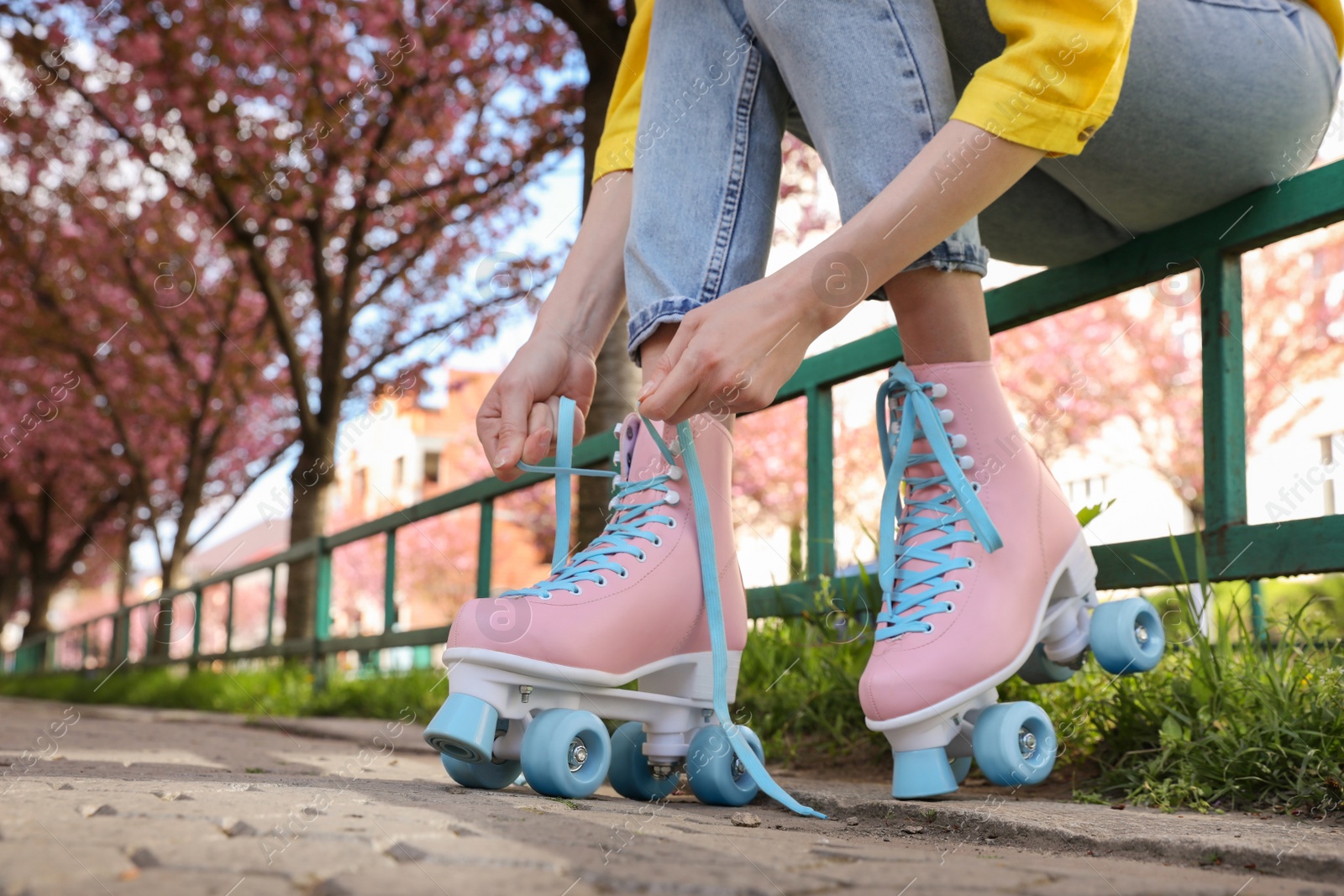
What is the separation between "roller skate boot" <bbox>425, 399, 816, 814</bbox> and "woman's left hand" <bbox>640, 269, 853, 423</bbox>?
0.18 meters

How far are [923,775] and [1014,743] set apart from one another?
10 centimetres

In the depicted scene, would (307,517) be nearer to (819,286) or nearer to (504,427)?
(504,427)

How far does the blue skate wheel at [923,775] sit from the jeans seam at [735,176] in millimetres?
533

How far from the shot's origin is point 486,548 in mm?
3799

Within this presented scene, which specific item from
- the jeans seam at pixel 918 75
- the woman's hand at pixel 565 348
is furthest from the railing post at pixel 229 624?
the jeans seam at pixel 918 75

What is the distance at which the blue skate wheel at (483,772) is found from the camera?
47.1 inches

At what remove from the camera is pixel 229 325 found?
10.7m

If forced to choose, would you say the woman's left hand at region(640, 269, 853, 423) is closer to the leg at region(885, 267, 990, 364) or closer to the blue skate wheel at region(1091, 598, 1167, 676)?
the leg at region(885, 267, 990, 364)

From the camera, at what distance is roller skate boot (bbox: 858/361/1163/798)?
113 cm

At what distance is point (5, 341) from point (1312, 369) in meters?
13.2

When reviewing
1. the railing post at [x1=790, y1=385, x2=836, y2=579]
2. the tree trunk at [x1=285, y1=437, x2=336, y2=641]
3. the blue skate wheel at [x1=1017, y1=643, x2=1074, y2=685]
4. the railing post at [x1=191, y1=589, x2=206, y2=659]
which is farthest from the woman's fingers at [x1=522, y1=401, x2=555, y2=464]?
the railing post at [x1=191, y1=589, x2=206, y2=659]

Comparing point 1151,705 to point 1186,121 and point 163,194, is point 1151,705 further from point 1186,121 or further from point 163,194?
point 163,194

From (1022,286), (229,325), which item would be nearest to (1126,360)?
(229,325)

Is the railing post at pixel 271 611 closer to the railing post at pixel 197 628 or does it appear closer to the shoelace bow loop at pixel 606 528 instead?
the railing post at pixel 197 628
